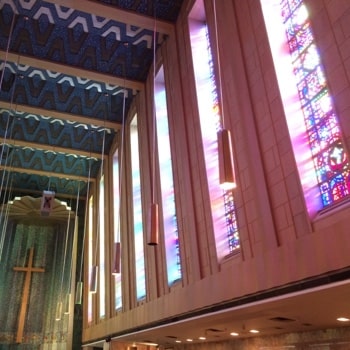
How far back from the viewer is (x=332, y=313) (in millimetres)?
4793

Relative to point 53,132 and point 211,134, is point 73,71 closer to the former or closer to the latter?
point 53,132

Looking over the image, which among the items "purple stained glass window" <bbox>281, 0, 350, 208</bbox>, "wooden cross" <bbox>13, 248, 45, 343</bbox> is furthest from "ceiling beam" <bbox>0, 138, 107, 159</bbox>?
"purple stained glass window" <bbox>281, 0, 350, 208</bbox>

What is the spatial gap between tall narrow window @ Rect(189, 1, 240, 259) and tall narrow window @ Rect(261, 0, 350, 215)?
63.4 inches

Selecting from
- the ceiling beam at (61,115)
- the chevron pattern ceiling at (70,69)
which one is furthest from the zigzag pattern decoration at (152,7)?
the ceiling beam at (61,115)

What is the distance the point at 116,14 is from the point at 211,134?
343cm

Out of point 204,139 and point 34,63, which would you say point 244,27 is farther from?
point 34,63

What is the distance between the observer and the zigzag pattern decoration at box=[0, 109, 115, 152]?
474 inches

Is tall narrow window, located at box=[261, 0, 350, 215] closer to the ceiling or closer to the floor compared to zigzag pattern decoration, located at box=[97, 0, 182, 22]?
closer to the floor

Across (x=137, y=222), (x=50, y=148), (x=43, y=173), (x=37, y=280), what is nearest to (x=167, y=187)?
(x=137, y=222)

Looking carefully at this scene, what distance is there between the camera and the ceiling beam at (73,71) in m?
9.33

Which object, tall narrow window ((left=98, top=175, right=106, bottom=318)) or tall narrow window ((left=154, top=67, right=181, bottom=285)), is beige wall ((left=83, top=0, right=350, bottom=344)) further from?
tall narrow window ((left=98, top=175, right=106, bottom=318))

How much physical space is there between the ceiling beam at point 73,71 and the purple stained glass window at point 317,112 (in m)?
5.64

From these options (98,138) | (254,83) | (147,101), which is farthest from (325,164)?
(98,138)

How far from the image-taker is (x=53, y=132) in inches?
503
